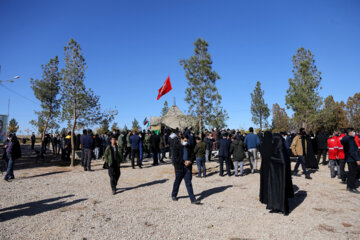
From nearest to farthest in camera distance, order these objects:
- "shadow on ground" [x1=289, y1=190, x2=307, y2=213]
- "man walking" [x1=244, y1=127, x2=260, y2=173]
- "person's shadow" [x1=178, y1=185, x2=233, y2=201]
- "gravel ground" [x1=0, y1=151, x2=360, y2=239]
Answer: "gravel ground" [x1=0, y1=151, x2=360, y2=239] < "shadow on ground" [x1=289, y1=190, x2=307, y2=213] < "person's shadow" [x1=178, y1=185, x2=233, y2=201] < "man walking" [x1=244, y1=127, x2=260, y2=173]

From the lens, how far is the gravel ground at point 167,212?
4.65 meters

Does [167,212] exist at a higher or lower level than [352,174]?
lower

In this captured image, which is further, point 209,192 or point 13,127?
point 13,127

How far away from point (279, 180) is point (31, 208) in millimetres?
6598

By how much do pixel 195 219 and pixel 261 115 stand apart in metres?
45.9

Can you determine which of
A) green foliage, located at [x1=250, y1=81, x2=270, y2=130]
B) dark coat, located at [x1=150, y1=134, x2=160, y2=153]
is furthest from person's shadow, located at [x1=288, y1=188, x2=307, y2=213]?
green foliage, located at [x1=250, y1=81, x2=270, y2=130]

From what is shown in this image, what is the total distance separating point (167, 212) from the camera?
233 inches

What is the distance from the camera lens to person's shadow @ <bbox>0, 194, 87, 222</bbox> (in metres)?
5.77

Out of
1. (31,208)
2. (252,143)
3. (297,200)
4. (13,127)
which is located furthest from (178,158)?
(13,127)

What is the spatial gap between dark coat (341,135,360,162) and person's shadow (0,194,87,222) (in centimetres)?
867

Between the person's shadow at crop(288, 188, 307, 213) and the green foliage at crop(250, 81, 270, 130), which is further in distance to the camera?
the green foliage at crop(250, 81, 270, 130)

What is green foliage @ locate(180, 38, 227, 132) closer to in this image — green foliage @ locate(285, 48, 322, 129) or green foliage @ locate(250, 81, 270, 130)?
green foliage @ locate(285, 48, 322, 129)

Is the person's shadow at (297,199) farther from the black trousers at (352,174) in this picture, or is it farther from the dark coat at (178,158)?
the dark coat at (178,158)

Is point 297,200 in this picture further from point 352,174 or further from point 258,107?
point 258,107
